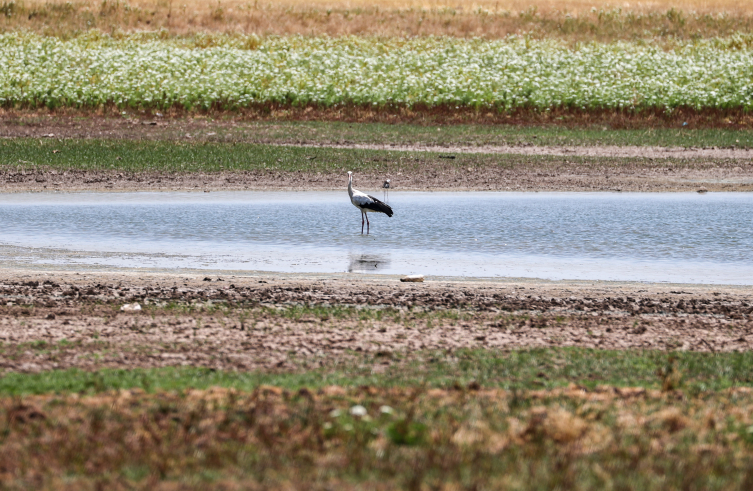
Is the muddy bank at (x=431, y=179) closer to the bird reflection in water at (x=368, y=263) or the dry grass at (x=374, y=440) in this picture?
the bird reflection in water at (x=368, y=263)

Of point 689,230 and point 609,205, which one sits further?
point 609,205

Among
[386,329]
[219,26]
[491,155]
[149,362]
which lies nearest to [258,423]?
[149,362]

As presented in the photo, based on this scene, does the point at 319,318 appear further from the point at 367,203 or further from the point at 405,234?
the point at 367,203

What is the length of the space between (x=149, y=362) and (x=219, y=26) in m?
39.8

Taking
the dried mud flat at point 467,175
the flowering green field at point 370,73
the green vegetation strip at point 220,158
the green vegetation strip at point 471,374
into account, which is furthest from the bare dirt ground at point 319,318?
the flowering green field at point 370,73

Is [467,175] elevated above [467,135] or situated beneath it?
situated beneath

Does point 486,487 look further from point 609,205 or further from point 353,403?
point 609,205

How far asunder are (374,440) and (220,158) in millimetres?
18799

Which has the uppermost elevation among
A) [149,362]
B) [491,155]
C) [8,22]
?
Answer: [8,22]

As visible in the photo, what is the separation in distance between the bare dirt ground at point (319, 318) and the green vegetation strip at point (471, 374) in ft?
0.94

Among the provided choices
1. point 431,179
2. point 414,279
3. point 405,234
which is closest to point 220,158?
point 431,179

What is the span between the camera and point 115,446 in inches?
219

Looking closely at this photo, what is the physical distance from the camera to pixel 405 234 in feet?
52.9

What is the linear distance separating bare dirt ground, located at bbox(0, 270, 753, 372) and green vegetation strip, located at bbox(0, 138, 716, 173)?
10929 mm
